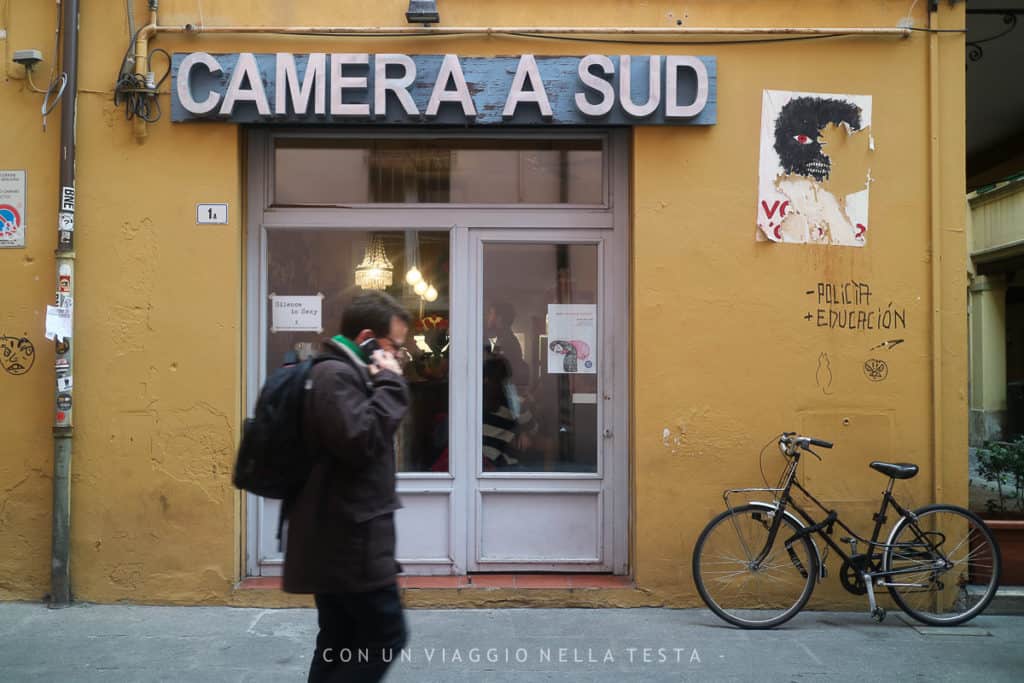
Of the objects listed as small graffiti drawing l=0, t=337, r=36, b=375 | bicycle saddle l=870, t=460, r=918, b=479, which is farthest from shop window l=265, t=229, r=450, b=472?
bicycle saddle l=870, t=460, r=918, b=479

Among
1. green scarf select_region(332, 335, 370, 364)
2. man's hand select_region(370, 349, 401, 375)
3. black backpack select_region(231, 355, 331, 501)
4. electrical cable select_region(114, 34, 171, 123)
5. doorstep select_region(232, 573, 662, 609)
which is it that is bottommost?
doorstep select_region(232, 573, 662, 609)

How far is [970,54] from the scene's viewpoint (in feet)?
26.7

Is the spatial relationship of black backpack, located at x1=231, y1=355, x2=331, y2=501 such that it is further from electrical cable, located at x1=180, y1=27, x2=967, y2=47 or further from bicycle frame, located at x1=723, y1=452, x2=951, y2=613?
electrical cable, located at x1=180, y1=27, x2=967, y2=47

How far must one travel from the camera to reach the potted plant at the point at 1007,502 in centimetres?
645

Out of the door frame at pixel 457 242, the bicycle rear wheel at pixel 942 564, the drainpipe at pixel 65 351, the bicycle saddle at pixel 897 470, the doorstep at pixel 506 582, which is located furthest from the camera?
the door frame at pixel 457 242

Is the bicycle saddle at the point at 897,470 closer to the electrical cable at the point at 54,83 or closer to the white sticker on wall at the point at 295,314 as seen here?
the white sticker on wall at the point at 295,314

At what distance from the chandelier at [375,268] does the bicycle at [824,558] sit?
2.73 metres

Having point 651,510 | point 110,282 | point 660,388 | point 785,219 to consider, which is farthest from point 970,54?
point 110,282

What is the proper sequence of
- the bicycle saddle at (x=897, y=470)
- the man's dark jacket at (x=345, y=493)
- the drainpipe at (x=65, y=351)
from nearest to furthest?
1. the man's dark jacket at (x=345, y=493)
2. the bicycle saddle at (x=897, y=470)
3. the drainpipe at (x=65, y=351)

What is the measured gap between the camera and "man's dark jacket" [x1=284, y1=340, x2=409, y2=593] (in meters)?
3.37

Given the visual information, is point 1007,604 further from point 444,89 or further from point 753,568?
point 444,89

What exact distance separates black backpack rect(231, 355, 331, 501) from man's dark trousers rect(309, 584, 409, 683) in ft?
1.52

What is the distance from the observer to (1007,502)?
7.22 metres

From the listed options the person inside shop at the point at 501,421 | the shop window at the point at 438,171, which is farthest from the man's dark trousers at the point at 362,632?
the shop window at the point at 438,171
